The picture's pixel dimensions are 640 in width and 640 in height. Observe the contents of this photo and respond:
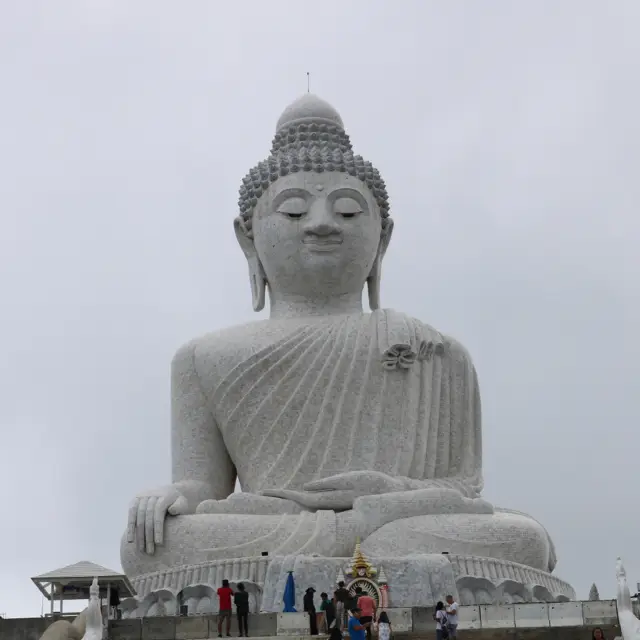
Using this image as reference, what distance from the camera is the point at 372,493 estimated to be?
16.4 metres

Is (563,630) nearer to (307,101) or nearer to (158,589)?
(158,589)

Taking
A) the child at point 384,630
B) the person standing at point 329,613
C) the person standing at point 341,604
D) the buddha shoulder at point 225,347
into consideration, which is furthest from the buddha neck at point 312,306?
the child at point 384,630

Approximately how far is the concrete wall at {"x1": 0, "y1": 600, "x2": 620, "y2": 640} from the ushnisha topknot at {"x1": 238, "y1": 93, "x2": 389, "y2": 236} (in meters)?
6.90


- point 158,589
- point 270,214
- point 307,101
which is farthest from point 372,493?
point 307,101

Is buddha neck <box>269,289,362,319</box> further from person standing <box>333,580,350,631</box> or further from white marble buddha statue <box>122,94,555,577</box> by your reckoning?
person standing <box>333,580,350,631</box>

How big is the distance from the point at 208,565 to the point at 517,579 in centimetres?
333

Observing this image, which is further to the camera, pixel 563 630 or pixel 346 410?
pixel 346 410

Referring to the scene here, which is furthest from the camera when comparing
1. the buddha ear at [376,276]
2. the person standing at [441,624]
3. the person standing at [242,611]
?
the buddha ear at [376,276]

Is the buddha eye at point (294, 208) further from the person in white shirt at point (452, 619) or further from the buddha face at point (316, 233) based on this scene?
the person in white shirt at point (452, 619)

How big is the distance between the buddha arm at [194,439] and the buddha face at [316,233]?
5.15 feet

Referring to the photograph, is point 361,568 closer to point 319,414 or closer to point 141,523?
point 141,523

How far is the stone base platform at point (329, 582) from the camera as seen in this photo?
14.6 m

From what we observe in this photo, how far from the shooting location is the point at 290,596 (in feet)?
47.1

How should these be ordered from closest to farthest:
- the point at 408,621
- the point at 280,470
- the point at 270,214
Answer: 1. the point at 408,621
2. the point at 280,470
3. the point at 270,214
